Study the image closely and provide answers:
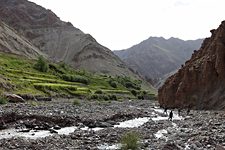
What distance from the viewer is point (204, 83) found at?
89250mm

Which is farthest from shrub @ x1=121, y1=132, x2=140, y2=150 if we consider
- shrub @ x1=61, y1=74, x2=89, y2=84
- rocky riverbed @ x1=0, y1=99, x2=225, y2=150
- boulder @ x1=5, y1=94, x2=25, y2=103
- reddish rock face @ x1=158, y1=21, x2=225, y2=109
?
shrub @ x1=61, y1=74, x2=89, y2=84

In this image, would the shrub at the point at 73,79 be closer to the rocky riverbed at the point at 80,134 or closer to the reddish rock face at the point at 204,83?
the reddish rock face at the point at 204,83

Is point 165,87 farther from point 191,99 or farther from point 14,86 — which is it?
point 14,86

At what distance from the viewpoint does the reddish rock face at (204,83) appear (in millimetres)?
82125

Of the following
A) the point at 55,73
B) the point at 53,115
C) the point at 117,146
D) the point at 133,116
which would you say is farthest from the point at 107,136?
the point at 55,73

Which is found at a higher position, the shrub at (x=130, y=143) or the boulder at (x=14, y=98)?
the shrub at (x=130, y=143)

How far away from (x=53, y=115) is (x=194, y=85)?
168 ft

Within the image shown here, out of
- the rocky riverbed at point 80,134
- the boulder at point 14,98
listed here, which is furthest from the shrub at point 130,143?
the boulder at point 14,98

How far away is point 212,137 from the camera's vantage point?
31.3 metres

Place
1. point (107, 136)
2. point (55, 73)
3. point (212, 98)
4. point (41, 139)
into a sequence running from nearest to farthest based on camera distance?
point (41, 139), point (107, 136), point (212, 98), point (55, 73)

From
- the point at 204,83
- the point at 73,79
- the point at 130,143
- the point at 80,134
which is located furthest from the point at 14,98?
the point at 73,79

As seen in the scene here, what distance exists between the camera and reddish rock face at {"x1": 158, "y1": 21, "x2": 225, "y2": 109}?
8212cm

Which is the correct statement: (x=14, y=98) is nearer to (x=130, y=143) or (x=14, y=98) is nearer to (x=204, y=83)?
(x=204, y=83)

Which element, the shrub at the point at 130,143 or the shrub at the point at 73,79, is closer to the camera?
the shrub at the point at 130,143
